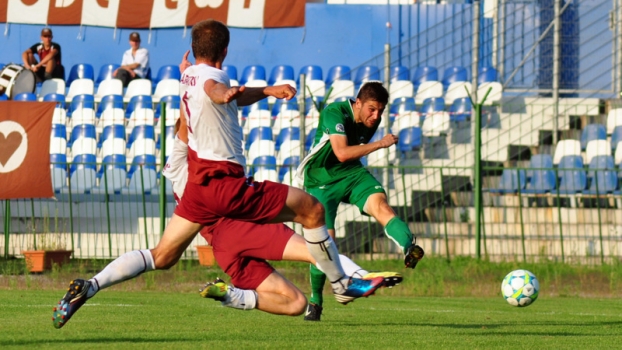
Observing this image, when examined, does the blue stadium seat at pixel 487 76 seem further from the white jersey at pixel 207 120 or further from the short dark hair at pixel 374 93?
the white jersey at pixel 207 120

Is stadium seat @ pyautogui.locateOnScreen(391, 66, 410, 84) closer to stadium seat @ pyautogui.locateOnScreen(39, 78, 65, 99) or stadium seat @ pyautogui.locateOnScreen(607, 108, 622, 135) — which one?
stadium seat @ pyautogui.locateOnScreen(607, 108, 622, 135)

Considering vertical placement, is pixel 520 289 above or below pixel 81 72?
below

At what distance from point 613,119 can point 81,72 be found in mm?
11316

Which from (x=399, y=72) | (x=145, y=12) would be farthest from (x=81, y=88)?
(x=399, y=72)

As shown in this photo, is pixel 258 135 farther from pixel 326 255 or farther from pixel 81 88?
pixel 326 255

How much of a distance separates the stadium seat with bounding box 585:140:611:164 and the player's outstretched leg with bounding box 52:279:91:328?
12.6 meters

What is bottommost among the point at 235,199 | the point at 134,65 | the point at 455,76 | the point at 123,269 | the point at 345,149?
the point at 123,269

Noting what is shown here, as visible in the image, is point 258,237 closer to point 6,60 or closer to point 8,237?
point 8,237

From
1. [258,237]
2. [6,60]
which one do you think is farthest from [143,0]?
[258,237]

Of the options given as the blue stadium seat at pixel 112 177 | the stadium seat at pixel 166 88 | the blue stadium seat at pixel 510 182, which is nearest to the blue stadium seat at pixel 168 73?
the stadium seat at pixel 166 88

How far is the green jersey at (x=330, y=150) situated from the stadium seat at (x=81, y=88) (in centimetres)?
1318

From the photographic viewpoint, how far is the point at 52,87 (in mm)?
21781

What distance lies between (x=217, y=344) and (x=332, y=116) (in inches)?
122

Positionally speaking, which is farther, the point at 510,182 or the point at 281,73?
the point at 281,73
